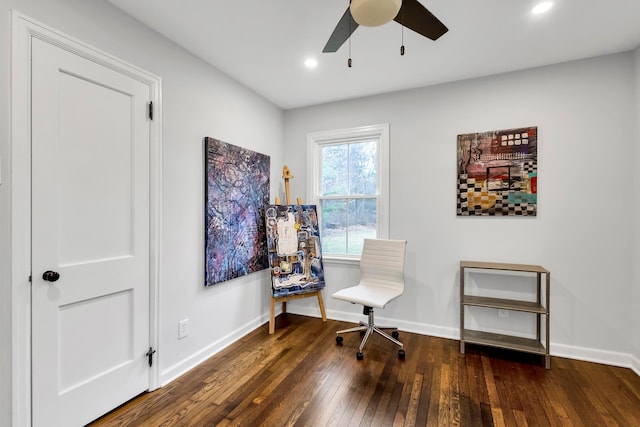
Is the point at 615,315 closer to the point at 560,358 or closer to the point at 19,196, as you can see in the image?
the point at 560,358

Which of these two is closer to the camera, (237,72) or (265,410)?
(265,410)

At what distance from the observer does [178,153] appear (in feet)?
7.48

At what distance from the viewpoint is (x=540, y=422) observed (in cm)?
177

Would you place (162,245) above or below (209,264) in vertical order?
above

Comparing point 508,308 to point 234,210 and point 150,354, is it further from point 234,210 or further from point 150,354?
point 150,354

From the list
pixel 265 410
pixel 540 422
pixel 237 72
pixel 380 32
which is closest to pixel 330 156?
pixel 237 72

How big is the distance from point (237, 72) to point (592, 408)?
12.2 feet

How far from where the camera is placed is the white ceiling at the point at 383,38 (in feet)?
6.12

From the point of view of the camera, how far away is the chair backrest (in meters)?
2.91

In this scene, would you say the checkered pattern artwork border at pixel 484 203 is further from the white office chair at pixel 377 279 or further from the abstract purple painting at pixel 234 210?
the abstract purple painting at pixel 234 210

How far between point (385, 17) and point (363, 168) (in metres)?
2.12

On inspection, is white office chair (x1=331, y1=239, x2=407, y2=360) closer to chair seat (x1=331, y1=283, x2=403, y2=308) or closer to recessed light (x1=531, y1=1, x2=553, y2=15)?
chair seat (x1=331, y1=283, x2=403, y2=308)

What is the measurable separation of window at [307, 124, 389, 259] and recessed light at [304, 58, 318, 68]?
936 millimetres

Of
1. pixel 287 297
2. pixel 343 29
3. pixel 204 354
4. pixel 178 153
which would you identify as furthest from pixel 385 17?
pixel 204 354
